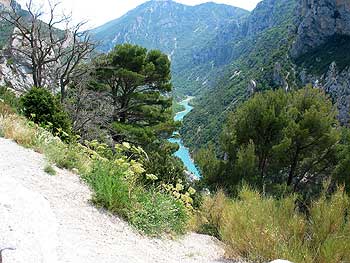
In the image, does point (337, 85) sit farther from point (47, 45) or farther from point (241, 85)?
point (47, 45)

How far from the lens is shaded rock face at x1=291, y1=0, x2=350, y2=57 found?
7606 cm

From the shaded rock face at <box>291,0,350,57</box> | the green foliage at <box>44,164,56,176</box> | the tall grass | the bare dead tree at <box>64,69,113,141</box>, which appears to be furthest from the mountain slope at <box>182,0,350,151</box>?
the green foliage at <box>44,164,56,176</box>

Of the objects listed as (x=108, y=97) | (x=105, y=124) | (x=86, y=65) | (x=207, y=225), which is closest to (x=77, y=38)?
(x=86, y=65)

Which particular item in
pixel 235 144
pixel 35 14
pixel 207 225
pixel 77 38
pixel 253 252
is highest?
pixel 35 14

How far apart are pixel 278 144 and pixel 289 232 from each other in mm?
9108

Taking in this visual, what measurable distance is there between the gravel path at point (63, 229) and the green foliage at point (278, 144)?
7279 mm

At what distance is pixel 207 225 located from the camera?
629 cm

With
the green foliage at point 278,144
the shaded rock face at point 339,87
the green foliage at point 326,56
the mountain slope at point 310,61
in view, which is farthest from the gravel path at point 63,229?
the green foliage at point 326,56

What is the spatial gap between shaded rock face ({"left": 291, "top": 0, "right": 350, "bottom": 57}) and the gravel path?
259 feet

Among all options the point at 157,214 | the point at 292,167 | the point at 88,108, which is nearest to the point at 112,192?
the point at 157,214

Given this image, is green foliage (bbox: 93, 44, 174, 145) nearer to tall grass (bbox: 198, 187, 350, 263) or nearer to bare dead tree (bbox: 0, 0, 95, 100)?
bare dead tree (bbox: 0, 0, 95, 100)

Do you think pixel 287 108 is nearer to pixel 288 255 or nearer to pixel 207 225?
pixel 207 225

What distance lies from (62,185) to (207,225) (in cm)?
233

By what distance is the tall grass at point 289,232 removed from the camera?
377cm
